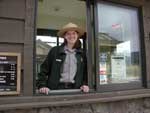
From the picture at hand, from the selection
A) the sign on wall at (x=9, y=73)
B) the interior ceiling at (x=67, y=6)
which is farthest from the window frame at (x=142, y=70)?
the sign on wall at (x=9, y=73)

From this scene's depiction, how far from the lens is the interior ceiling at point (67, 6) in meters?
2.95

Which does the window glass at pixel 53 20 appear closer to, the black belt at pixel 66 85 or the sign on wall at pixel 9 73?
the black belt at pixel 66 85

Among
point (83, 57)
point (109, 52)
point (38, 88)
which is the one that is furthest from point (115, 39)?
point (38, 88)

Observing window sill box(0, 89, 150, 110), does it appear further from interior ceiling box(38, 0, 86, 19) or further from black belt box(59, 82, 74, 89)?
interior ceiling box(38, 0, 86, 19)

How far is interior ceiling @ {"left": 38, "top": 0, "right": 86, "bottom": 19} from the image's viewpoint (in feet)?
9.68

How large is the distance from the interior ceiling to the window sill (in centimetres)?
97

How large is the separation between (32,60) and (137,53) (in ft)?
4.82

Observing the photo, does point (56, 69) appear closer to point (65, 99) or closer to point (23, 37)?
point (65, 99)

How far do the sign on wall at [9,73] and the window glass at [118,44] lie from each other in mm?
984

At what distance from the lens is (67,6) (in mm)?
3307

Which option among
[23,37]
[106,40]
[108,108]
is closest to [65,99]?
[108,108]

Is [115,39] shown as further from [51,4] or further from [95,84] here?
[51,4]

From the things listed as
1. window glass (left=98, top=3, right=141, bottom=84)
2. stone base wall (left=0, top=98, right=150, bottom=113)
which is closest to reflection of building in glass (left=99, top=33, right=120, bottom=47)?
window glass (left=98, top=3, right=141, bottom=84)

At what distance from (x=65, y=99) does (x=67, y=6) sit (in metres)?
1.38
